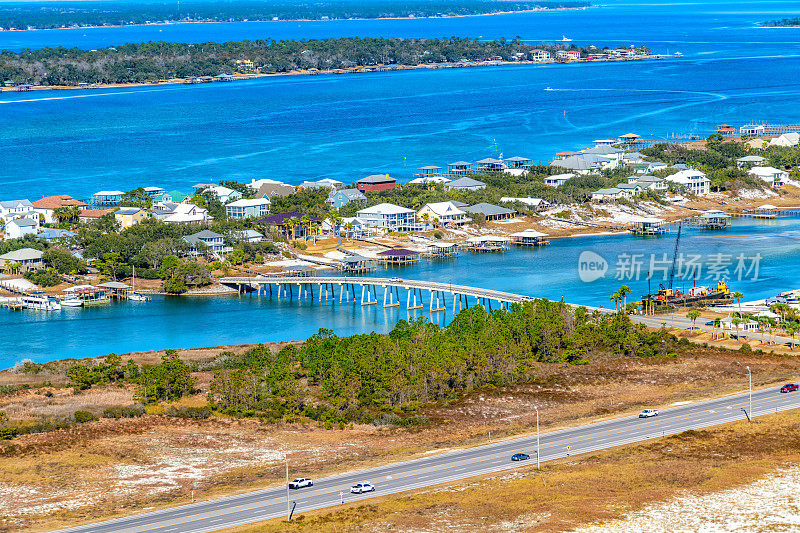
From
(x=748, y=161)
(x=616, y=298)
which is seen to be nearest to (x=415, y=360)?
(x=616, y=298)

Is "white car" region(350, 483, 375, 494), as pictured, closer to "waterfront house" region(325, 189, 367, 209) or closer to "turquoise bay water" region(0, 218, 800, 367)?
"turquoise bay water" region(0, 218, 800, 367)

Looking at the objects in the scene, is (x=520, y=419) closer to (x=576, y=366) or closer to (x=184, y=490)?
(x=576, y=366)

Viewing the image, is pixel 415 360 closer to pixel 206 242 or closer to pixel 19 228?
pixel 206 242

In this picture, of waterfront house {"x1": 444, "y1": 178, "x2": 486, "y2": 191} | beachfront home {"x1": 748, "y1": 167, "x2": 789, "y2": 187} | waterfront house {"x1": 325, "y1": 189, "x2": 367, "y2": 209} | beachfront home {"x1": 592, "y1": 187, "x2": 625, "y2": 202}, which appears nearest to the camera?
waterfront house {"x1": 325, "y1": 189, "x2": 367, "y2": 209}

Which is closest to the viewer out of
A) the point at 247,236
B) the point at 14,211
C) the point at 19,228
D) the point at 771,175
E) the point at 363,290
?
the point at 363,290

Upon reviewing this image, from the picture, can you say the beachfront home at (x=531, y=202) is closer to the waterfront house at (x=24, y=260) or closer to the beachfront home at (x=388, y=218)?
the beachfront home at (x=388, y=218)

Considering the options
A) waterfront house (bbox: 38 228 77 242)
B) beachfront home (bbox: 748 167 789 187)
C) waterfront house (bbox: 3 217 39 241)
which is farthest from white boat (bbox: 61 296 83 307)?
beachfront home (bbox: 748 167 789 187)

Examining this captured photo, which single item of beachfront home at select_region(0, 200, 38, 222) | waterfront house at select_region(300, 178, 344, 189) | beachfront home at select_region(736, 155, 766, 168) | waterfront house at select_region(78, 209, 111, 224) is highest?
beachfront home at select_region(736, 155, 766, 168)
